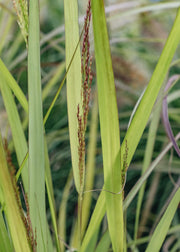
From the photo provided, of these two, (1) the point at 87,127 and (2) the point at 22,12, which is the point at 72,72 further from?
(1) the point at 87,127

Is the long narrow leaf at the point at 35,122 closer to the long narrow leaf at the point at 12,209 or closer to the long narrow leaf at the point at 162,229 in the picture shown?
the long narrow leaf at the point at 12,209

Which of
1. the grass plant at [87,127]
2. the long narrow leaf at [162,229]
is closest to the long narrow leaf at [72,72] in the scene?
the grass plant at [87,127]

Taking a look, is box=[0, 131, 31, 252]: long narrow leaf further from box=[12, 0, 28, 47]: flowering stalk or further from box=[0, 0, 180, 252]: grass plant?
box=[12, 0, 28, 47]: flowering stalk

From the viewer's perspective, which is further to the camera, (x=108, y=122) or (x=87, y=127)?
(x=87, y=127)

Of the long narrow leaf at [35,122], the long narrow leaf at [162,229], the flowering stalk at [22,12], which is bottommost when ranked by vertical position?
the long narrow leaf at [162,229]

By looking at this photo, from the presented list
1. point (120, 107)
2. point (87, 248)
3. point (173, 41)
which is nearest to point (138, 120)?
point (173, 41)

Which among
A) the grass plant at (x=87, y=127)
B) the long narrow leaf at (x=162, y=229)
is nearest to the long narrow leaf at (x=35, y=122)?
the grass plant at (x=87, y=127)

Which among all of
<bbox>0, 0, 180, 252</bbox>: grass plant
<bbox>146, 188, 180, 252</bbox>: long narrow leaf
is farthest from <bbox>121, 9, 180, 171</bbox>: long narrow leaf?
<bbox>146, 188, 180, 252</bbox>: long narrow leaf

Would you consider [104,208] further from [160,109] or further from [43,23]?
[43,23]

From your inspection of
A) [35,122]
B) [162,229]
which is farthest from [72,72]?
[162,229]

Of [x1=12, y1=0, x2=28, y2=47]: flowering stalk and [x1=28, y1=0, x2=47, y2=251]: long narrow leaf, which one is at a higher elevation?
[x1=12, y1=0, x2=28, y2=47]: flowering stalk

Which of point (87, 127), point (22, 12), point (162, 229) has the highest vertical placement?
point (22, 12)

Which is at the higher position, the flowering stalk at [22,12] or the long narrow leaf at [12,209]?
the flowering stalk at [22,12]
